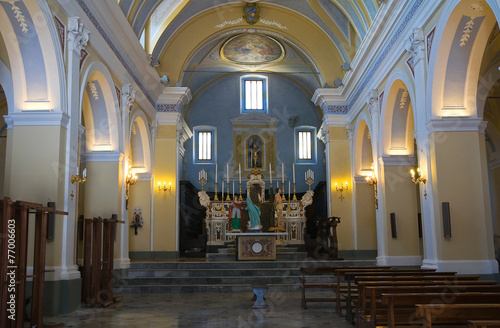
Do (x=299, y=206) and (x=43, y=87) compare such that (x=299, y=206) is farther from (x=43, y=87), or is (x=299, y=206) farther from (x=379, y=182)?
(x=43, y=87)

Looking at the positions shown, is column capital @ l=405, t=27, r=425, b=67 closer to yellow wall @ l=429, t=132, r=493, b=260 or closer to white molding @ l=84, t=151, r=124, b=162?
yellow wall @ l=429, t=132, r=493, b=260

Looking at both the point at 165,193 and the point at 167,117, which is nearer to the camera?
the point at 165,193

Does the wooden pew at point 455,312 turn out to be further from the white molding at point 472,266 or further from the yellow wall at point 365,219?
the yellow wall at point 365,219

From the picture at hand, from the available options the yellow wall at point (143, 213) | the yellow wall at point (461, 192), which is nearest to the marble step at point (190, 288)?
the yellow wall at point (461, 192)

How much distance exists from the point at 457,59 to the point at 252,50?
1298 cm

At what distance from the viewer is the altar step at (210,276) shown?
12805mm

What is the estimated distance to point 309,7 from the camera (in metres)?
17.7

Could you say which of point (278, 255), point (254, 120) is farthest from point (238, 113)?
point (278, 255)

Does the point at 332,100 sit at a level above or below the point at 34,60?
above

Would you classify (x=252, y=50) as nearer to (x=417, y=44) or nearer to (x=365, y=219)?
(x=365, y=219)

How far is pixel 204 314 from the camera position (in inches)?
366

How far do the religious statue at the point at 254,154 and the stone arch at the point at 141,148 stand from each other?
310 inches

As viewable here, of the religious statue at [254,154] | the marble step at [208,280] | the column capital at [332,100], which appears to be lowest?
the marble step at [208,280]

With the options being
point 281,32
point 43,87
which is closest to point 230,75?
point 281,32
